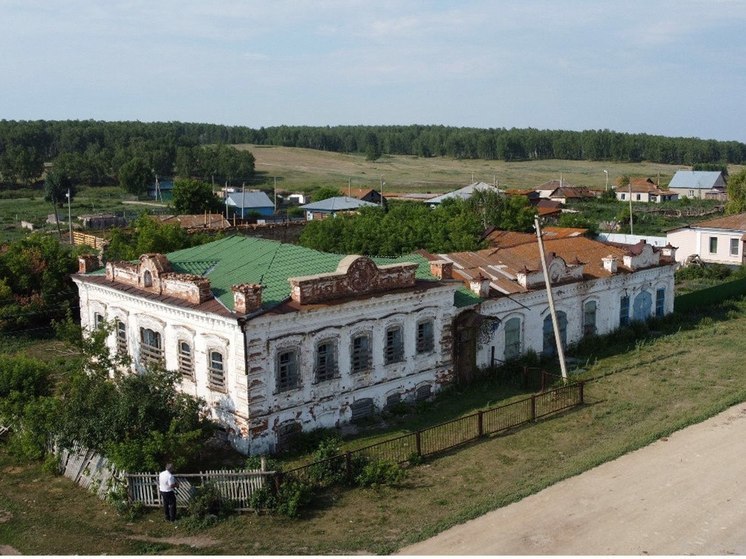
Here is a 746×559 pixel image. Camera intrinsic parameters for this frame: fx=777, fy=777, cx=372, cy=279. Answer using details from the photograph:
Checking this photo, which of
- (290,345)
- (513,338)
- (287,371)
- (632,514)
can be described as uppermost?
(290,345)

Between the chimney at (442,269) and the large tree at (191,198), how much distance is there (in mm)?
50394

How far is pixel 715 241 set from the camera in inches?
1759

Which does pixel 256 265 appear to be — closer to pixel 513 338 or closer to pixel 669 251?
pixel 513 338

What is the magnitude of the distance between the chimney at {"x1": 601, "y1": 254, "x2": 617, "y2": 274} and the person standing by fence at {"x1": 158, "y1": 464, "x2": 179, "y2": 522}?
18.3 metres

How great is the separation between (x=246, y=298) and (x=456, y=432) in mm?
6136

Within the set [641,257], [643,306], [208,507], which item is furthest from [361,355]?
[643,306]

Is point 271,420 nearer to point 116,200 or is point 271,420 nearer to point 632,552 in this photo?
point 632,552

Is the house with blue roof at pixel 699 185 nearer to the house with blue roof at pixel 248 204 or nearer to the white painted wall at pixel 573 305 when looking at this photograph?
the house with blue roof at pixel 248 204

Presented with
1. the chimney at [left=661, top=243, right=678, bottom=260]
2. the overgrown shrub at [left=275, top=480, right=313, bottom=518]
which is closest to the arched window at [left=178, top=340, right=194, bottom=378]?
the overgrown shrub at [left=275, top=480, right=313, bottom=518]

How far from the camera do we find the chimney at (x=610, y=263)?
2778 cm

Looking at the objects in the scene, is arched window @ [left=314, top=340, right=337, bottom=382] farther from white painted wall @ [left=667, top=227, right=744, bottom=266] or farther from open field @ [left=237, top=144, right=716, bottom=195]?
open field @ [left=237, top=144, right=716, bottom=195]

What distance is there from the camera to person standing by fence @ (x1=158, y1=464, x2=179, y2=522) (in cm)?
1465

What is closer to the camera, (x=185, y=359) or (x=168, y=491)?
(x=168, y=491)

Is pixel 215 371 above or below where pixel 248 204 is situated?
below
